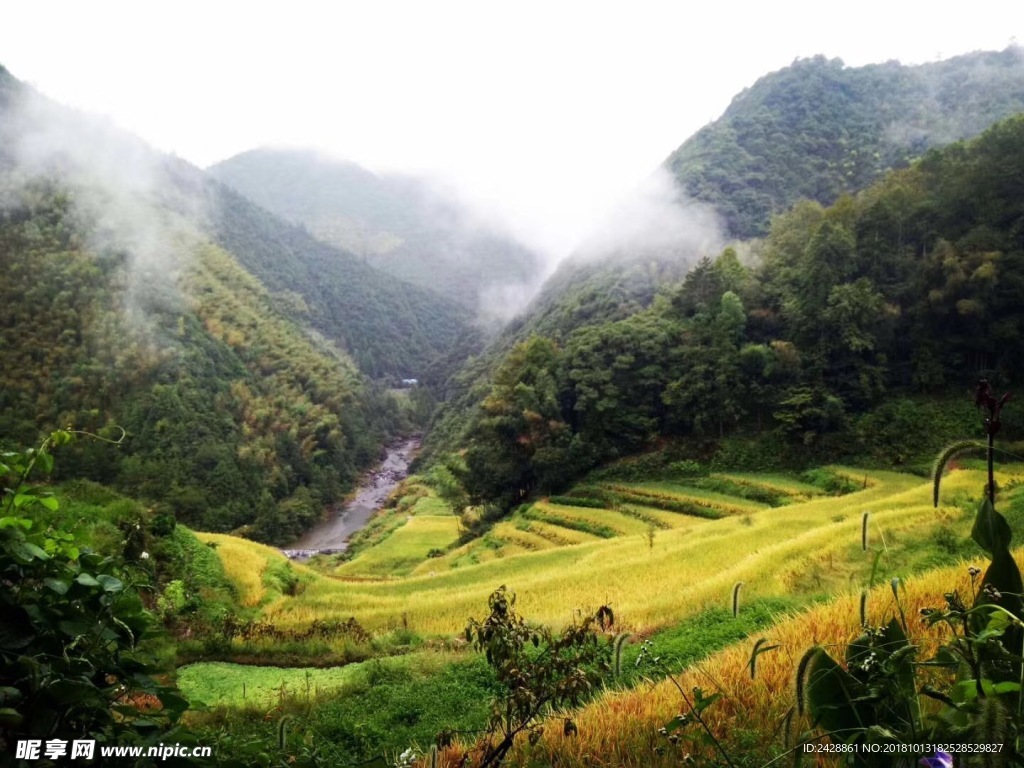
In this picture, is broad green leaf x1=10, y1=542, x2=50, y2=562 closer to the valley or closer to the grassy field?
the valley

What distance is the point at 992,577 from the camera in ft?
6.39

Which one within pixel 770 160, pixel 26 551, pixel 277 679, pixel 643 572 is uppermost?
pixel 770 160

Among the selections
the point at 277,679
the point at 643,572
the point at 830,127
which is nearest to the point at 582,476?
the point at 643,572

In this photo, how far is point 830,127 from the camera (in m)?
104

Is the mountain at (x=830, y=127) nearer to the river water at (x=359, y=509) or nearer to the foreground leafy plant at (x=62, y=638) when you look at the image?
the river water at (x=359, y=509)

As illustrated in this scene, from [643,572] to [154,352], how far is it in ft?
262

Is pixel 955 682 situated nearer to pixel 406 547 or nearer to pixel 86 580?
pixel 86 580

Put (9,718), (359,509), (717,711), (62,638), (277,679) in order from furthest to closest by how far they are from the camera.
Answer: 1. (359,509)
2. (277,679)
3. (717,711)
4. (62,638)
5. (9,718)

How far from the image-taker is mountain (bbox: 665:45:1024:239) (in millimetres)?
93469

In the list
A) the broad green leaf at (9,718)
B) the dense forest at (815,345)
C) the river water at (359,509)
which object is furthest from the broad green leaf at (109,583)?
the river water at (359,509)

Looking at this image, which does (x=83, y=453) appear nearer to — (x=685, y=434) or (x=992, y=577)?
(x=685, y=434)

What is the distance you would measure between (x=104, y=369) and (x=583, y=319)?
59654 mm

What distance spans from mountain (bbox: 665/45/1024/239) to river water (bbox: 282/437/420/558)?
6802cm

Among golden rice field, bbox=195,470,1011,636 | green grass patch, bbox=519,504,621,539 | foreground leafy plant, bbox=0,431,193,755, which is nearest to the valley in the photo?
foreground leafy plant, bbox=0,431,193,755
